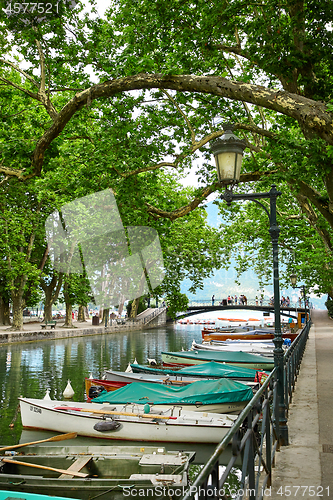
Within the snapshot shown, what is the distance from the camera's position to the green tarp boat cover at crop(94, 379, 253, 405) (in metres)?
10.5

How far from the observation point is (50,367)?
20438 millimetres

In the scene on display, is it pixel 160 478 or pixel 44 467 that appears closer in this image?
pixel 160 478

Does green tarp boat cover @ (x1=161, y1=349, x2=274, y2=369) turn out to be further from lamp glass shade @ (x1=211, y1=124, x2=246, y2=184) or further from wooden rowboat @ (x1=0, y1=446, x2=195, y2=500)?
lamp glass shade @ (x1=211, y1=124, x2=246, y2=184)

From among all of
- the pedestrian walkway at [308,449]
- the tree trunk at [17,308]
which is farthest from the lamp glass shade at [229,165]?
the tree trunk at [17,308]

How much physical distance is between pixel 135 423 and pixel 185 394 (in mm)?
1737

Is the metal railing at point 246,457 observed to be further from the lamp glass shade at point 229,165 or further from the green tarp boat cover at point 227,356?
the green tarp boat cover at point 227,356

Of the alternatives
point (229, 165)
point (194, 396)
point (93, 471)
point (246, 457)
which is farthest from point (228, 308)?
point (246, 457)

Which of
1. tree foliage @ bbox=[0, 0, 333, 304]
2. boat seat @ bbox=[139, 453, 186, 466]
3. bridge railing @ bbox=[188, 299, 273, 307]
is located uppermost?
tree foliage @ bbox=[0, 0, 333, 304]

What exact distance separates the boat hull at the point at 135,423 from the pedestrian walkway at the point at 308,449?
2327 millimetres

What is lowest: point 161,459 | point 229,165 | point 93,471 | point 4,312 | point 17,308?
point 93,471

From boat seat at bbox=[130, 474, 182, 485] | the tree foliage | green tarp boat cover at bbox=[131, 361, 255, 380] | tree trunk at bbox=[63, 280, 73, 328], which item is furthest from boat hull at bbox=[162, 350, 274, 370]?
tree trunk at bbox=[63, 280, 73, 328]

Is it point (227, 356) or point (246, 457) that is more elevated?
point (246, 457)

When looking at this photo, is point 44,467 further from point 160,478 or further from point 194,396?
point 194,396

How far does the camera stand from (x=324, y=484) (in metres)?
4.21
